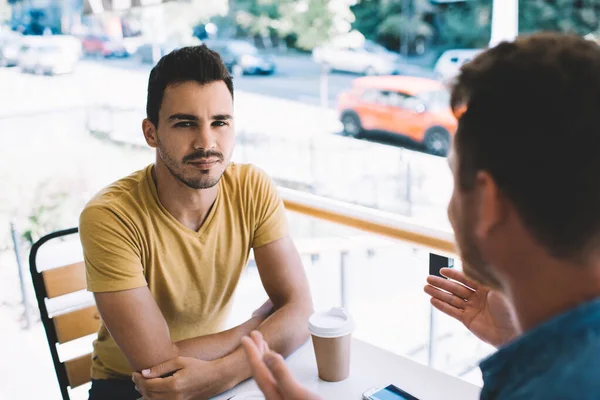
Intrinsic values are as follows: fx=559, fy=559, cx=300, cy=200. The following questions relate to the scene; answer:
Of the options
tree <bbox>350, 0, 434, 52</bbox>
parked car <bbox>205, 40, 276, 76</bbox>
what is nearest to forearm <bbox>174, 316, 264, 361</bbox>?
tree <bbox>350, 0, 434, 52</bbox>

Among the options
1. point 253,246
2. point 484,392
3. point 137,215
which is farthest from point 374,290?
point 484,392

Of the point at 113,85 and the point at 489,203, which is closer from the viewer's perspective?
the point at 489,203

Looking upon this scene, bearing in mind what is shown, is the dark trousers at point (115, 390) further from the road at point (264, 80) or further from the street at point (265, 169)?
the road at point (264, 80)

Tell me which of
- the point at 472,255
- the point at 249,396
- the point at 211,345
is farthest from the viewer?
the point at 211,345

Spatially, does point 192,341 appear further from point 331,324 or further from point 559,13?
point 559,13

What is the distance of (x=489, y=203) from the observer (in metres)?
0.66

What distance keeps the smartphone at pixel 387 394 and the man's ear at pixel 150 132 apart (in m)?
0.94

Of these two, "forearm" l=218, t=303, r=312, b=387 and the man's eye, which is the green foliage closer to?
the man's eye

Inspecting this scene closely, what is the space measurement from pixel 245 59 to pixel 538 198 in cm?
858

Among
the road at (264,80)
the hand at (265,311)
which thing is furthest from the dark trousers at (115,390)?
the road at (264,80)

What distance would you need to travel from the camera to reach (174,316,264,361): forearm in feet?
4.56

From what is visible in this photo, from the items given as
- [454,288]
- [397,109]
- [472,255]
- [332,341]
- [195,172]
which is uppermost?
[472,255]

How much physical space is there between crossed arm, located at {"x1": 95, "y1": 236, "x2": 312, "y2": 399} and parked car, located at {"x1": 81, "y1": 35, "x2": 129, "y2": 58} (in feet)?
21.6

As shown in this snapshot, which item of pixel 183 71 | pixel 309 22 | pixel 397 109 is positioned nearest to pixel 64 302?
pixel 183 71
